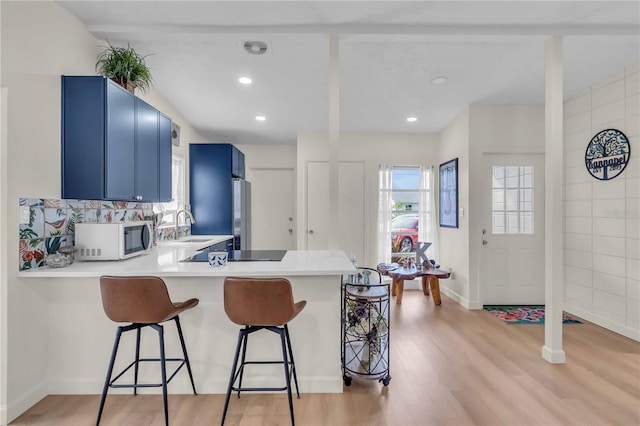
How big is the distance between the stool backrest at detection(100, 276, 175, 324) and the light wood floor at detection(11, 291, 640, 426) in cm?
65

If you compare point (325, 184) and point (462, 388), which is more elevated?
point (325, 184)

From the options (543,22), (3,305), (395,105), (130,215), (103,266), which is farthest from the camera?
(395,105)

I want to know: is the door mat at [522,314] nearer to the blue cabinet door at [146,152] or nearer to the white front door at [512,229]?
the white front door at [512,229]

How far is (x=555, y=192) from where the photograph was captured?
8.39 feet

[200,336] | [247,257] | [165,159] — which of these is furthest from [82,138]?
[200,336]

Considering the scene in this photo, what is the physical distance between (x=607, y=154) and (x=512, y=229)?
4.22 feet

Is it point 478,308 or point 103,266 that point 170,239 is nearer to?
point 103,266

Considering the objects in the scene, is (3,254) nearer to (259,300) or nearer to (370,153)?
(259,300)

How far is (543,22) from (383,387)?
2.91 m

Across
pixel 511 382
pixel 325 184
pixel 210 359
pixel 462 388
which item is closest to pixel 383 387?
pixel 462 388

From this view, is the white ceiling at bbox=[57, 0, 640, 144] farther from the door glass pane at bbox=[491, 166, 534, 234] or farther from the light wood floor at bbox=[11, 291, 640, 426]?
the light wood floor at bbox=[11, 291, 640, 426]

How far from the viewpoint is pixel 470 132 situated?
13.6 feet

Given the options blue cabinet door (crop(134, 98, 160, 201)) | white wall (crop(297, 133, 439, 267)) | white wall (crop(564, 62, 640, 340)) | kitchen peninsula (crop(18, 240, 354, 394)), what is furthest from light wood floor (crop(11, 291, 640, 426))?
white wall (crop(297, 133, 439, 267))

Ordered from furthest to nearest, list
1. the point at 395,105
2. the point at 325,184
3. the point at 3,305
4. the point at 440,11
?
the point at 325,184
the point at 395,105
the point at 440,11
the point at 3,305
